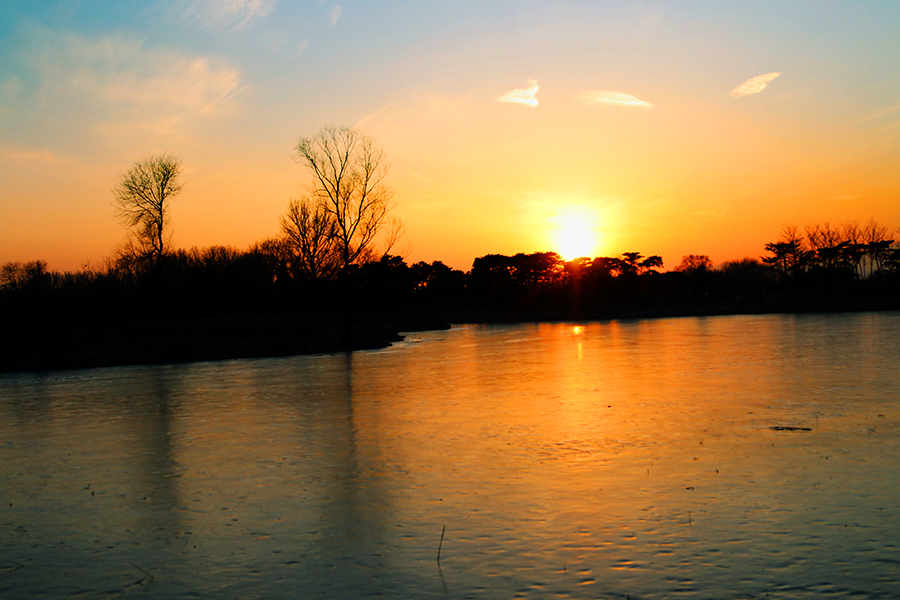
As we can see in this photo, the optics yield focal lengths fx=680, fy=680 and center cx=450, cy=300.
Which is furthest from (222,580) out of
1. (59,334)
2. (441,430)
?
(59,334)

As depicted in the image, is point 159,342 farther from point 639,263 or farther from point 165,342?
point 639,263

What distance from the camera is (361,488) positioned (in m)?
8.40

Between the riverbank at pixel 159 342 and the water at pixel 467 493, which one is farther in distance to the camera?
the riverbank at pixel 159 342

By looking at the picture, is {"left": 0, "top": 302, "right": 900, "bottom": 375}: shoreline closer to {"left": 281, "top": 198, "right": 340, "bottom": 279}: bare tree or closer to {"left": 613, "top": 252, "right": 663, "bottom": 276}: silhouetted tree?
{"left": 281, "top": 198, "right": 340, "bottom": 279}: bare tree

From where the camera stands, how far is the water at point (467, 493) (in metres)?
5.51

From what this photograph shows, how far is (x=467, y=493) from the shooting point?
8.00 metres

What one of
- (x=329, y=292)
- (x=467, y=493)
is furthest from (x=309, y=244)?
(x=467, y=493)

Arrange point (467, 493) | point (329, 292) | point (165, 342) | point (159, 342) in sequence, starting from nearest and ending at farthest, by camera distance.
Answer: point (467, 493)
point (159, 342)
point (165, 342)
point (329, 292)

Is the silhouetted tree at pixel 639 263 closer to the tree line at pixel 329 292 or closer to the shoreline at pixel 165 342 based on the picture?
the tree line at pixel 329 292

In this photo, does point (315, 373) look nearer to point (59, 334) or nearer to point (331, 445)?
point (331, 445)

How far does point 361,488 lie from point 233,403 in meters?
9.43

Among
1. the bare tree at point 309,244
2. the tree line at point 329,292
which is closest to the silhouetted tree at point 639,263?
the tree line at point 329,292

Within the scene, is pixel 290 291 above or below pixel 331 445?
above

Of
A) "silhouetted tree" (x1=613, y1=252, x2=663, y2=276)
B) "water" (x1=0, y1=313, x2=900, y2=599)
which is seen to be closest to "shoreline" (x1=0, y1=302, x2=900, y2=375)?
"water" (x1=0, y1=313, x2=900, y2=599)
